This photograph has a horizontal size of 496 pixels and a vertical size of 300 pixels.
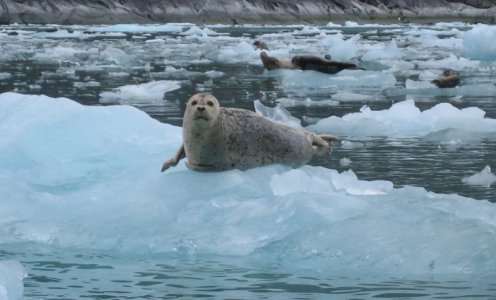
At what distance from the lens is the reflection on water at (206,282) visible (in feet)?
14.3

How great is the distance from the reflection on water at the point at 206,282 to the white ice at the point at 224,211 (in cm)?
13

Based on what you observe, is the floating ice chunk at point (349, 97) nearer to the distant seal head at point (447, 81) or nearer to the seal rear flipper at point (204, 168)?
the distant seal head at point (447, 81)

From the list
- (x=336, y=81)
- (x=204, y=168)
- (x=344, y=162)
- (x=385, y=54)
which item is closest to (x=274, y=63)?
(x=336, y=81)

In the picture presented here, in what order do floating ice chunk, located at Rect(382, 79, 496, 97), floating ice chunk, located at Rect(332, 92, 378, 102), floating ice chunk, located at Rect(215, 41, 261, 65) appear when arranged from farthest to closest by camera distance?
floating ice chunk, located at Rect(215, 41, 261, 65) → floating ice chunk, located at Rect(382, 79, 496, 97) → floating ice chunk, located at Rect(332, 92, 378, 102)

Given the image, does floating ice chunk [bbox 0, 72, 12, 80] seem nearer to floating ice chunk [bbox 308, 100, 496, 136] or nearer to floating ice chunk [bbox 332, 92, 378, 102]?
floating ice chunk [bbox 332, 92, 378, 102]

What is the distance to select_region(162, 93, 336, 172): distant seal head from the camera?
20.3 feet

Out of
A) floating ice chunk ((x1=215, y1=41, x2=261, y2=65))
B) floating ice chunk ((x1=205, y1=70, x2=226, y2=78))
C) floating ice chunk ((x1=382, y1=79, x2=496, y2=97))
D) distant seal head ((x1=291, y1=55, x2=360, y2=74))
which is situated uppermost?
floating ice chunk ((x1=215, y1=41, x2=261, y2=65))

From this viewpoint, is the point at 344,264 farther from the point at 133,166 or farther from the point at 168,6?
the point at 168,6

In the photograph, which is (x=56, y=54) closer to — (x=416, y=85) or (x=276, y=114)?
(x=416, y=85)

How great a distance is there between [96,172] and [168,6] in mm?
43228

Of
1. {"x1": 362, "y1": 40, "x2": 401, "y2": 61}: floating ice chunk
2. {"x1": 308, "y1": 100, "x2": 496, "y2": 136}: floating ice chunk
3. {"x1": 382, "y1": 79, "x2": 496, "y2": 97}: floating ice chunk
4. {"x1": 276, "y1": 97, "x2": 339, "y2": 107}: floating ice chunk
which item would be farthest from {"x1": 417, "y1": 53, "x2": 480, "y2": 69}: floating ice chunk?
{"x1": 308, "y1": 100, "x2": 496, "y2": 136}: floating ice chunk

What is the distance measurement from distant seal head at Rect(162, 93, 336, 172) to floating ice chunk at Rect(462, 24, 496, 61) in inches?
606

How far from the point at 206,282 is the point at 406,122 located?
589 centimetres

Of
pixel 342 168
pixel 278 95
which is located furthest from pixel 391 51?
pixel 342 168
